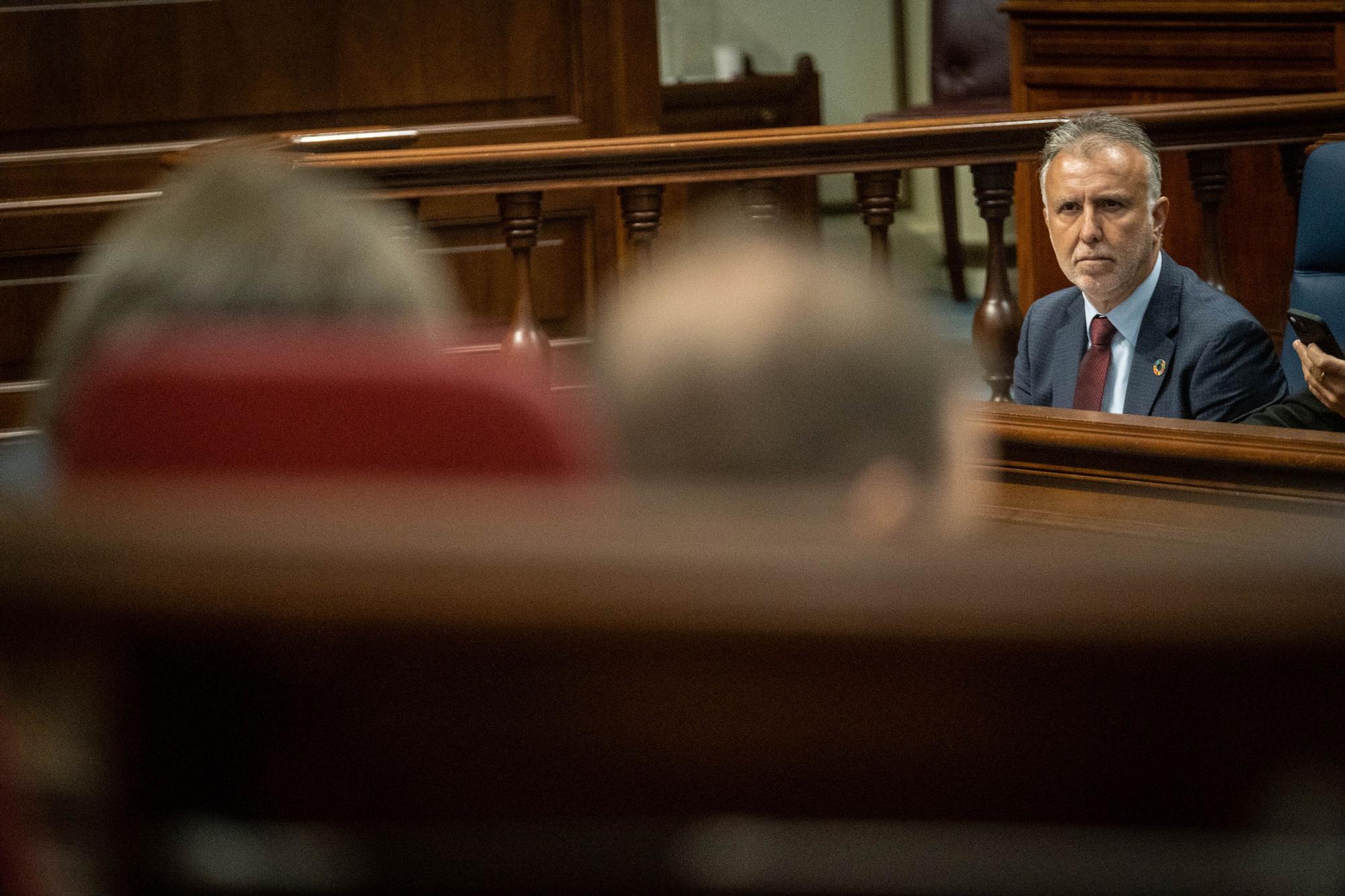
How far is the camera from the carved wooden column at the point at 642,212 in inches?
113

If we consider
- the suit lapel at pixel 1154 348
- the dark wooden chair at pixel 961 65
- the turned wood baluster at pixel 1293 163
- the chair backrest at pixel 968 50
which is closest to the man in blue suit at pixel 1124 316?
the suit lapel at pixel 1154 348

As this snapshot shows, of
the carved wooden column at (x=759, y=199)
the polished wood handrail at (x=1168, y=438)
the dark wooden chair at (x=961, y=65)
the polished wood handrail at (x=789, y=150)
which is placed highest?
the dark wooden chair at (x=961, y=65)

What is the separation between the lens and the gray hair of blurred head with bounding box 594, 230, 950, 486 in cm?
54

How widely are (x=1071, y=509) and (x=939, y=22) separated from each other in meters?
4.64

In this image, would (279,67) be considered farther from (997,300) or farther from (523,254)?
(997,300)

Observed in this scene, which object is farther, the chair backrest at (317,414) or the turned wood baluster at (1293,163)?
the turned wood baluster at (1293,163)

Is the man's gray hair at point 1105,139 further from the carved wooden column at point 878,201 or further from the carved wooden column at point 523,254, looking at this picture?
the carved wooden column at point 523,254

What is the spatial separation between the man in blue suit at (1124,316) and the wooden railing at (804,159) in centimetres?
29

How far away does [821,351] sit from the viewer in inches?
21.5

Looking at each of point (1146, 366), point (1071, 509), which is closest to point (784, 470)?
point (1071, 509)

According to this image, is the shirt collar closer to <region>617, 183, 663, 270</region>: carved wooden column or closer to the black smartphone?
the black smartphone

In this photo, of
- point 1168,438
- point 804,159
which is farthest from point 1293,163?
point 1168,438

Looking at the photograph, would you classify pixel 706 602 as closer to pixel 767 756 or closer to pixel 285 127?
pixel 767 756

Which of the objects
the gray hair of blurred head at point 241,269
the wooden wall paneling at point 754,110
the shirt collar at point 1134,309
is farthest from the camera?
the wooden wall paneling at point 754,110
